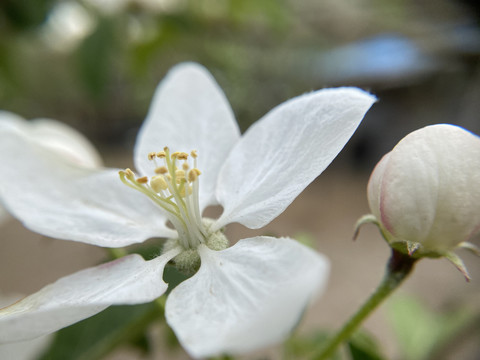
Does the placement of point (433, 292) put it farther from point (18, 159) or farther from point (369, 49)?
point (18, 159)

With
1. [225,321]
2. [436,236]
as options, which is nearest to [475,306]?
[436,236]

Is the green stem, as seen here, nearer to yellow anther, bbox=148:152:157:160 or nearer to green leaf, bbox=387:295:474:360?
yellow anther, bbox=148:152:157:160

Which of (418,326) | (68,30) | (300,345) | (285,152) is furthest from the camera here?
(68,30)

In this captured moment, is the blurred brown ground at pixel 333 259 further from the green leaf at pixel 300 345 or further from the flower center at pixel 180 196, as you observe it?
the flower center at pixel 180 196

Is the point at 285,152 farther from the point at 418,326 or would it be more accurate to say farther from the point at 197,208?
the point at 418,326

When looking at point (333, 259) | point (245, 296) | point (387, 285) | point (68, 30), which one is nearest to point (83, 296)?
point (245, 296)

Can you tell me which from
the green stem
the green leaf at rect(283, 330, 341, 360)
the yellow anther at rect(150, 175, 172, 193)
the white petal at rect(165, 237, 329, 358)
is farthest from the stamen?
the green leaf at rect(283, 330, 341, 360)
